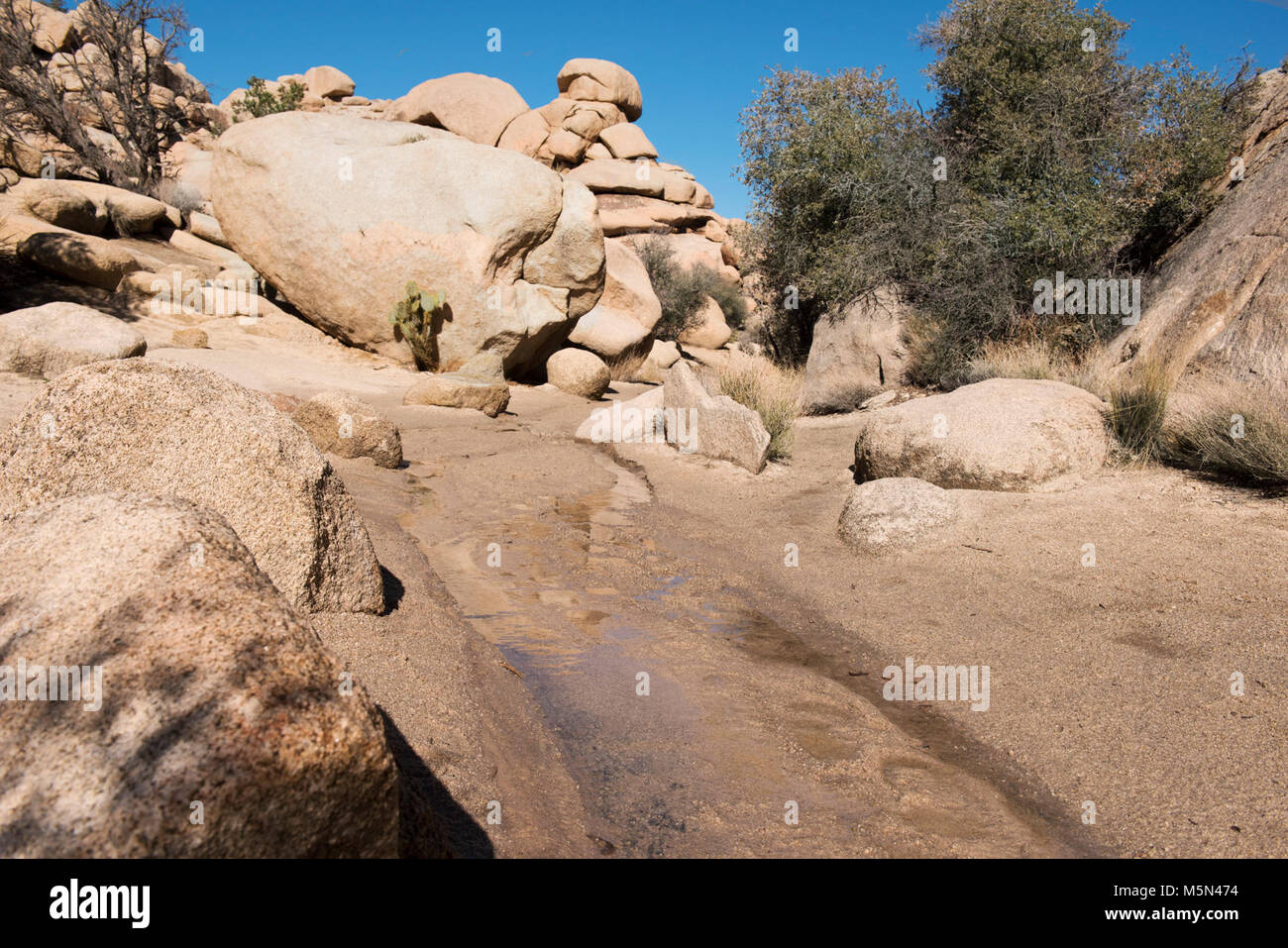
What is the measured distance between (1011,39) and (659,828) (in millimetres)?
13588

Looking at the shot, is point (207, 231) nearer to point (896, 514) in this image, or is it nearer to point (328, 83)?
point (896, 514)

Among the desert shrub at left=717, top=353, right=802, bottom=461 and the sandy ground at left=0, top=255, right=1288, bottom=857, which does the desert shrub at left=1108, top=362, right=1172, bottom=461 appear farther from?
the desert shrub at left=717, top=353, right=802, bottom=461

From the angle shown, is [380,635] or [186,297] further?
[186,297]

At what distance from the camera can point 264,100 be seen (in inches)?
1115

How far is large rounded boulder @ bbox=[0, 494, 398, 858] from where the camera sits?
154cm

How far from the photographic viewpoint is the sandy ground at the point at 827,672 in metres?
2.92

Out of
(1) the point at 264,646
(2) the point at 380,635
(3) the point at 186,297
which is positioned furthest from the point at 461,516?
(3) the point at 186,297

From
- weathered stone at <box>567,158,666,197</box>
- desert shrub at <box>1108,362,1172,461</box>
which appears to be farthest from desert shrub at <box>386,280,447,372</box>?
weathered stone at <box>567,158,666,197</box>

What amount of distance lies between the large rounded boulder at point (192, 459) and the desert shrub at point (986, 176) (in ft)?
29.0

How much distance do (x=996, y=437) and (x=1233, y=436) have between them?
1569mm

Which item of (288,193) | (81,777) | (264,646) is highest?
(288,193)
